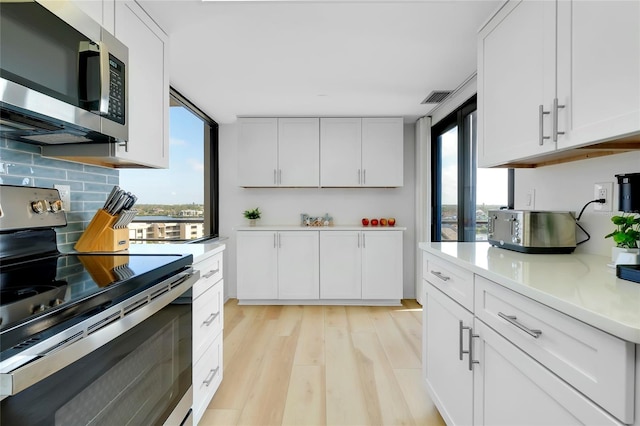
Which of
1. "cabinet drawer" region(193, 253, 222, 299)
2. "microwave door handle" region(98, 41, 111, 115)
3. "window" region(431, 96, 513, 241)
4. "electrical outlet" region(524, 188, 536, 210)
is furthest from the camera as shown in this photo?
"window" region(431, 96, 513, 241)

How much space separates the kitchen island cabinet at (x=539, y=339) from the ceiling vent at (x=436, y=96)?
1.93m

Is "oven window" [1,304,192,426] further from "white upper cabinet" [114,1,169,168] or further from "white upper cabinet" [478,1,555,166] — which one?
"white upper cabinet" [478,1,555,166]

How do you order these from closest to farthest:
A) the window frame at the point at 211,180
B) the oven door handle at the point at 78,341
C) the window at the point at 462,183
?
the oven door handle at the point at 78,341, the window at the point at 462,183, the window frame at the point at 211,180

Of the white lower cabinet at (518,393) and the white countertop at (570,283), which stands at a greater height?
the white countertop at (570,283)

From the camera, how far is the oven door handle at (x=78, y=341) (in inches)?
25.0

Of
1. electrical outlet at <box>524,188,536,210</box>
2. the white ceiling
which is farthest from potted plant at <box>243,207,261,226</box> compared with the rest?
electrical outlet at <box>524,188,536,210</box>

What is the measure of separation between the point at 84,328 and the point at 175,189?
2662 millimetres

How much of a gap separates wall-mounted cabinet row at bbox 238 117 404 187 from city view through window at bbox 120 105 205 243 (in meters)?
0.52

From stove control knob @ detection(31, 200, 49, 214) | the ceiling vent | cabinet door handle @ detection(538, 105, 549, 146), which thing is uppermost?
the ceiling vent

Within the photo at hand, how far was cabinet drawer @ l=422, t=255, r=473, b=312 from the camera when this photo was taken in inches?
56.8

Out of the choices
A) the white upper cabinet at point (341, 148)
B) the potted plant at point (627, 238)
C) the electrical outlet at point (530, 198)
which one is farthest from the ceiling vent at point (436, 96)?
the potted plant at point (627, 238)

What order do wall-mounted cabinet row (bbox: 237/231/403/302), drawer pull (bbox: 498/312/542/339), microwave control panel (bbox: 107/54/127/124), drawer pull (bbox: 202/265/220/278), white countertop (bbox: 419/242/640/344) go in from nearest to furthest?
white countertop (bbox: 419/242/640/344), drawer pull (bbox: 498/312/542/339), microwave control panel (bbox: 107/54/127/124), drawer pull (bbox: 202/265/220/278), wall-mounted cabinet row (bbox: 237/231/403/302)

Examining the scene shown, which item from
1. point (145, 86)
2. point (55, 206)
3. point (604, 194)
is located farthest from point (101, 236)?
point (604, 194)

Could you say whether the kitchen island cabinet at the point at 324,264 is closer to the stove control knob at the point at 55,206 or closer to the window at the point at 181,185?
the window at the point at 181,185
